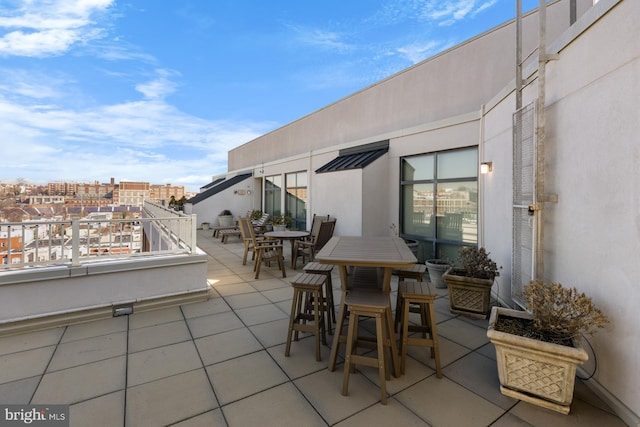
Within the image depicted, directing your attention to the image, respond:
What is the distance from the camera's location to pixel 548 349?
1.68 metres

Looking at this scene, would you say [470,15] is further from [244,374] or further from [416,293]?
[244,374]

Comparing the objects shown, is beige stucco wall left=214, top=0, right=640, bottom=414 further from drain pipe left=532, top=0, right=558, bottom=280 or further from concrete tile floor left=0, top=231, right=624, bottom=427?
concrete tile floor left=0, top=231, right=624, bottom=427

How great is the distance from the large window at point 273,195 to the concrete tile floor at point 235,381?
8.41 meters

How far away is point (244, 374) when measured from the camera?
213cm

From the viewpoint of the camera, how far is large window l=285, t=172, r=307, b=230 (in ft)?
30.8

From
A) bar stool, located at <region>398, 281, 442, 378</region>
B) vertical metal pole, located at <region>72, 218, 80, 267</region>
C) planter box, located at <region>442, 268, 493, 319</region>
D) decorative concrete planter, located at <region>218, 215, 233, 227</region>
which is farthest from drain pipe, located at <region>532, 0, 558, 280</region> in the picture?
decorative concrete planter, located at <region>218, 215, 233, 227</region>

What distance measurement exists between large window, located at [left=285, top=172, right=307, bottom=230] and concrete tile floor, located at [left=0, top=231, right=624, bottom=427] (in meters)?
6.41

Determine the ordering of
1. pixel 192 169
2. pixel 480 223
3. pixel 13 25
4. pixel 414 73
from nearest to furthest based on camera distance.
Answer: pixel 480 223
pixel 13 25
pixel 414 73
pixel 192 169

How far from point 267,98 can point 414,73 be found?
13241 mm

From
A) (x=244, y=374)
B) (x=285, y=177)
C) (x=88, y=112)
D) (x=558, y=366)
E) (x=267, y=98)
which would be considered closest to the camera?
(x=558, y=366)

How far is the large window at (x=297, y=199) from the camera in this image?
30.8ft

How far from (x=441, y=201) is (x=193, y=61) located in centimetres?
1285

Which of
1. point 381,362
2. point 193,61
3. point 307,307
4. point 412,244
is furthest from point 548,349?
point 193,61

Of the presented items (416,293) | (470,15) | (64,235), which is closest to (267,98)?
(470,15)
